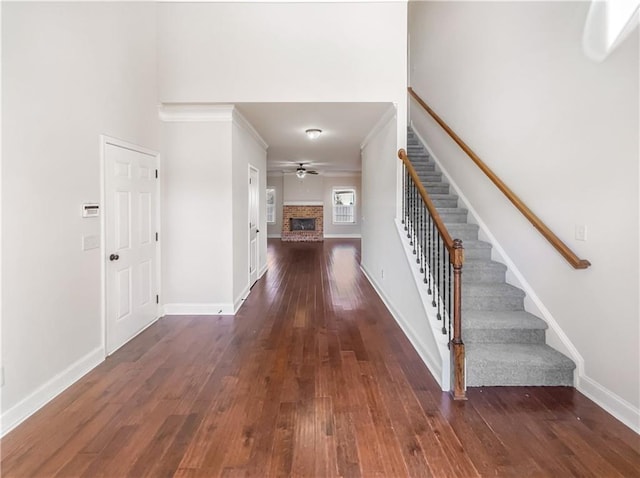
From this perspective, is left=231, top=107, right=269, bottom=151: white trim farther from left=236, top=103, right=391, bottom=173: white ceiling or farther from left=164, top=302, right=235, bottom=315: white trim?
left=164, top=302, right=235, bottom=315: white trim

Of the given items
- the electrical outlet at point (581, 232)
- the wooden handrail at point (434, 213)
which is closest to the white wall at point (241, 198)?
the wooden handrail at point (434, 213)

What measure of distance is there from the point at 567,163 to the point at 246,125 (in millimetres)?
3989

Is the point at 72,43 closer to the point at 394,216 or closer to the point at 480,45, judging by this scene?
the point at 394,216

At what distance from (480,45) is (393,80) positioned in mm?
1129

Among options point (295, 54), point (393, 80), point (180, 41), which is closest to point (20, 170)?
point (180, 41)

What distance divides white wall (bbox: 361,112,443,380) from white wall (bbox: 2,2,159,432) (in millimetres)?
2956

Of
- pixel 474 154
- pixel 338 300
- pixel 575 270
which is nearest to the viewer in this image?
pixel 575 270

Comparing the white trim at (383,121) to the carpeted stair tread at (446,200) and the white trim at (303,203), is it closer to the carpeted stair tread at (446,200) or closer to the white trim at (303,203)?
the carpeted stair tread at (446,200)

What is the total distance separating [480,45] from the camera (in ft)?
12.9

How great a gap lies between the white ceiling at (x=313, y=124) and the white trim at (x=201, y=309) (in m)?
2.58

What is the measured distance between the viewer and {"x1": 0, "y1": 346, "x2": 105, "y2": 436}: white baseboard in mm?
2061

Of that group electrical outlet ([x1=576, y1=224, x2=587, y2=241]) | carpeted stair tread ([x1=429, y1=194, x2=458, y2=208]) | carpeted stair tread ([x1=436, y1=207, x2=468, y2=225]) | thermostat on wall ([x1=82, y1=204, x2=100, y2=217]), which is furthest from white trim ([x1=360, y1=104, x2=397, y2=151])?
thermostat on wall ([x1=82, y1=204, x2=100, y2=217])

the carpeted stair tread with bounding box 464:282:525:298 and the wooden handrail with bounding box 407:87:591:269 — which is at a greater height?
the wooden handrail with bounding box 407:87:591:269

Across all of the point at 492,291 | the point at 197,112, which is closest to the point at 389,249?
the point at 492,291
